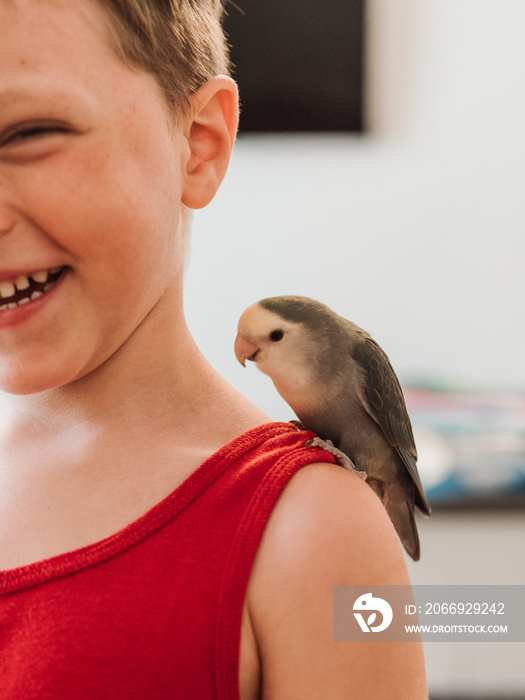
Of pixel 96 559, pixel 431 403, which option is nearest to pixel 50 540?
pixel 96 559

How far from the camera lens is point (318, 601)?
46 centimetres

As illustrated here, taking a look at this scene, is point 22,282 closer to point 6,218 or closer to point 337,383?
point 6,218

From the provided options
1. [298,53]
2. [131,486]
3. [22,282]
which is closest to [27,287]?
[22,282]

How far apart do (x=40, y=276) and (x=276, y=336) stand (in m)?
0.19

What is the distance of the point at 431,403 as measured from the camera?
6.83 feet

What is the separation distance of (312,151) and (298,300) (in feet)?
5.34

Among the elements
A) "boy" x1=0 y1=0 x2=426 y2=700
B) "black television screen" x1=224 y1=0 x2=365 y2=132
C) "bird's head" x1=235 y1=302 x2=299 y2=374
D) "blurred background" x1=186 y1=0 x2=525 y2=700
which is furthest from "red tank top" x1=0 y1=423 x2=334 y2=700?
A: "blurred background" x1=186 y1=0 x2=525 y2=700

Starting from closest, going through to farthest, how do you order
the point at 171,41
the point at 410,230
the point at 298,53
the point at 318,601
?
the point at 318,601
the point at 171,41
the point at 298,53
the point at 410,230

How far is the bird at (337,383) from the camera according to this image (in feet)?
1.94

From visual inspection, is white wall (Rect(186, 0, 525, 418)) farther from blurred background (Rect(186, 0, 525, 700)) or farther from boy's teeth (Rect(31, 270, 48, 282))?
boy's teeth (Rect(31, 270, 48, 282))

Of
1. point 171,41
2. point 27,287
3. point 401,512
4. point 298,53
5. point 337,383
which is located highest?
point 298,53

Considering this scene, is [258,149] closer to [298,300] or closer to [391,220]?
[391,220]

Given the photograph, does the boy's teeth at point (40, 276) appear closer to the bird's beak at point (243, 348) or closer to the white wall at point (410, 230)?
the bird's beak at point (243, 348)

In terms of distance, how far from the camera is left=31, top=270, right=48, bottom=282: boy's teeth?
0.49 metres
